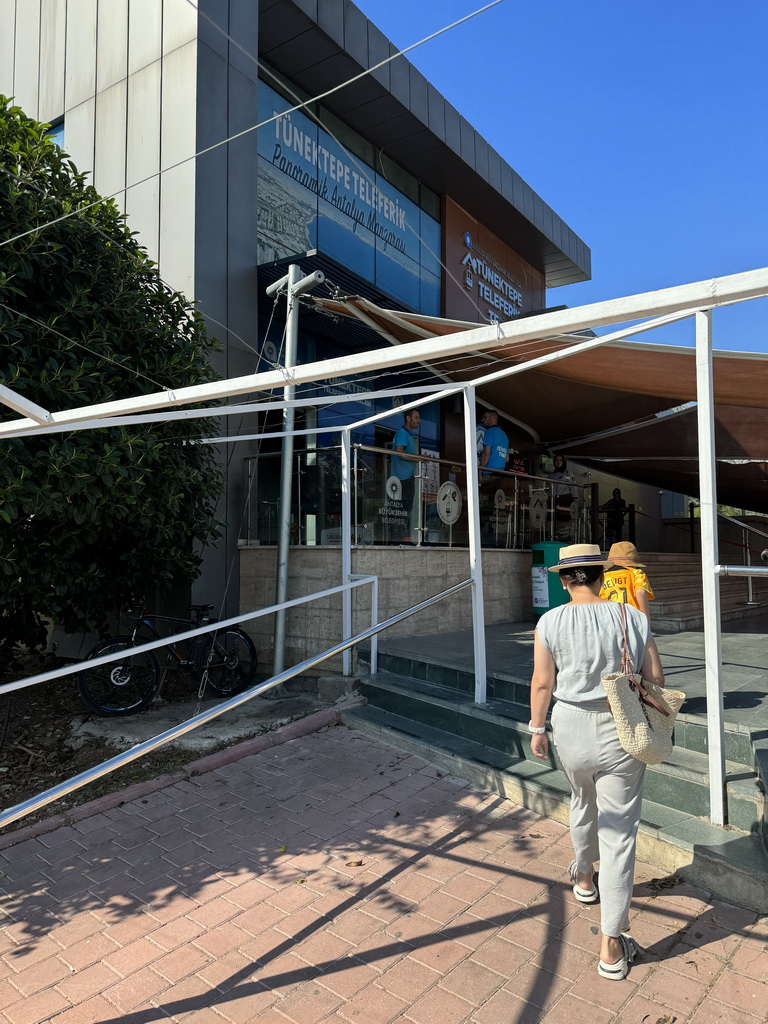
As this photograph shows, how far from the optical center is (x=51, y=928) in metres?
3.15

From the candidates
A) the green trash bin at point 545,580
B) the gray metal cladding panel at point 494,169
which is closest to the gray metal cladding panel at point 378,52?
the gray metal cladding panel at point 494,169

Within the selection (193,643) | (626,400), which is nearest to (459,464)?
(626,400)

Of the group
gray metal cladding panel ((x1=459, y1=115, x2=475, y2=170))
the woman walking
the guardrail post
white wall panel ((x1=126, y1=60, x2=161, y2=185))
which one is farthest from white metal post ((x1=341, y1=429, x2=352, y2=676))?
gray metal cladding panel ((x1=459, y1=115, x2=475, y2=170))

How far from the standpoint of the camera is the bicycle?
257 inches

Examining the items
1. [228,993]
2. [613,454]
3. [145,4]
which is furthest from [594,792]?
[145,4]

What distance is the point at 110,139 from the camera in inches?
401

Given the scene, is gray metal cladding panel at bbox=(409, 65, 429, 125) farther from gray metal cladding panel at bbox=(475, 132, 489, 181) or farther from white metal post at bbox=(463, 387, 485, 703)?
white metal post at bbox=(463, 387, 485, 703)

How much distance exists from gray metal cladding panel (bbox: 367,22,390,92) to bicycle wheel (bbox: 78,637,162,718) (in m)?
9.80

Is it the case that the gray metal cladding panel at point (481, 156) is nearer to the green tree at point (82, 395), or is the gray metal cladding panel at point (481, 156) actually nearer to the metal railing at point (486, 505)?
the metal railing at point (486, 505)

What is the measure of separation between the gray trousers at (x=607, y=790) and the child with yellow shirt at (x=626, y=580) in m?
1.58

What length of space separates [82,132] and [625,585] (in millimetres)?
10943

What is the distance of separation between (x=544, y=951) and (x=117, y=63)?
12.1 m

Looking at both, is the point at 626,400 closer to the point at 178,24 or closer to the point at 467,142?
the point at 467,142

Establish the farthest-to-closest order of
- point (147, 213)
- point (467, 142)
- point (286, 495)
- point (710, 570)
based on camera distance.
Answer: point (467, 142) < point (147, 213) < point (286, 495) < point (710, 570)
